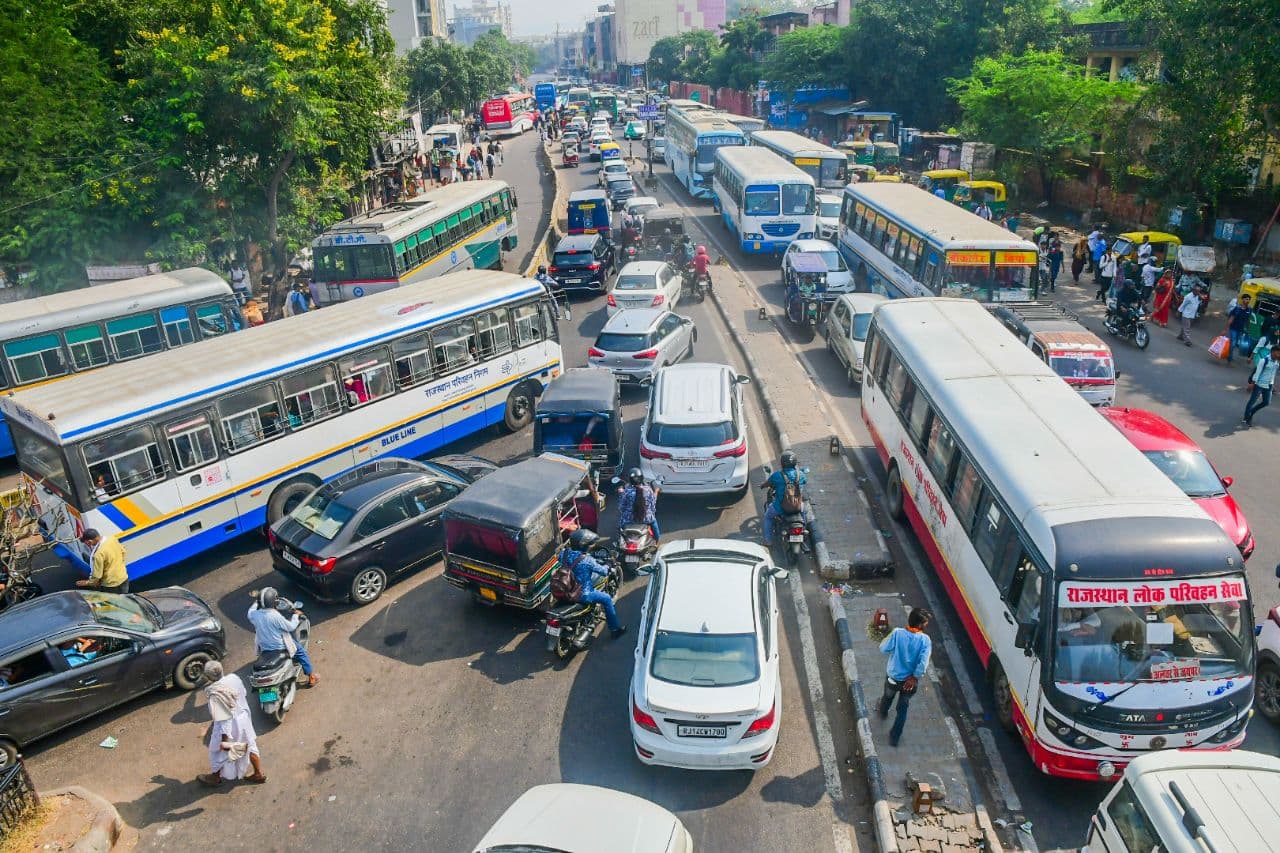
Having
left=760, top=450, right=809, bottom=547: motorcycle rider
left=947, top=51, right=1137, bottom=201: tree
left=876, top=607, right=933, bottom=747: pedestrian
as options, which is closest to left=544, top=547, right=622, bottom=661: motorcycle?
left=760, top=450, right=809, bottom=547: motorcycle rider

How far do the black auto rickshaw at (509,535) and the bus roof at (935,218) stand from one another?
40.7ft

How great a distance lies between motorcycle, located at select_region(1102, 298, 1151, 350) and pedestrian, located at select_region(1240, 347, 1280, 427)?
4535 mm

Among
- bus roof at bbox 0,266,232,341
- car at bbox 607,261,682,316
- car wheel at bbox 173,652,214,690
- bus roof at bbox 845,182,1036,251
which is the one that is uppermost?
bus roof at bbox 845,182,1036,251

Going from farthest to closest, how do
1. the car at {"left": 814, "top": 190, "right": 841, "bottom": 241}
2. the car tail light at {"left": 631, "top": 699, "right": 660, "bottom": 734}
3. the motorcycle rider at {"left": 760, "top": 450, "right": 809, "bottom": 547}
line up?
the car at {"left": 814, "top": 190, "right": 841, "bottom": 241} < the motorcycle rider at {"left": 760, "top": 450, "right": 809, "bottom": 547} < the car tail light at {"left": 631, "top": 699, "right": 660, "bottom": 734}

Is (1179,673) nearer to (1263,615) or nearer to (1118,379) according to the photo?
(1263,615)

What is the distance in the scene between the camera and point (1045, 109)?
34.4 metres

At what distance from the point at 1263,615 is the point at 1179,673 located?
14.0 ft

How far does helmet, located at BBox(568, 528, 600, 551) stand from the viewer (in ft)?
38.4

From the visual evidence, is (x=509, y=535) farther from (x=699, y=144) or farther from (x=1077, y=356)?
(x=699, y=144)

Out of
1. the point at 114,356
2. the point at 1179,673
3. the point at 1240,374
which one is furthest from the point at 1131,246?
the point at 114,356

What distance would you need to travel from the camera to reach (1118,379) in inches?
759

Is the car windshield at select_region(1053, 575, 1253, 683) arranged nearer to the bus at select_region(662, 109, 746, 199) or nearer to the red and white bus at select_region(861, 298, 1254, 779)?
the red and white bus at select_region(861, 298, 1254, 779)

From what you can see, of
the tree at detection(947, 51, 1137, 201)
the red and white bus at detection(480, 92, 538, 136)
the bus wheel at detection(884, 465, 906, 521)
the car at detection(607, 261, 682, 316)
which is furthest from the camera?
the red and white bus at detection(480, 92, 538, 136)

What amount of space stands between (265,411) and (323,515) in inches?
103
